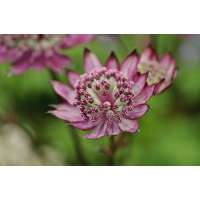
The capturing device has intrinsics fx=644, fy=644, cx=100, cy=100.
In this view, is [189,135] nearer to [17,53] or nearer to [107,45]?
[107,45]

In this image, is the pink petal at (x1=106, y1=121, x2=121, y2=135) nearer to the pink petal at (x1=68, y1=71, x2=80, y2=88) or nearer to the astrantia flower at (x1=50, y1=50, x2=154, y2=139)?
the astrantia flower at (x1=50, y1=50, x2=154, y2=139)

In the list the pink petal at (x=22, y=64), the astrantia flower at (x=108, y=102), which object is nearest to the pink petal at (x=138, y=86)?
the astrantia flower at (x=108, y=102)
